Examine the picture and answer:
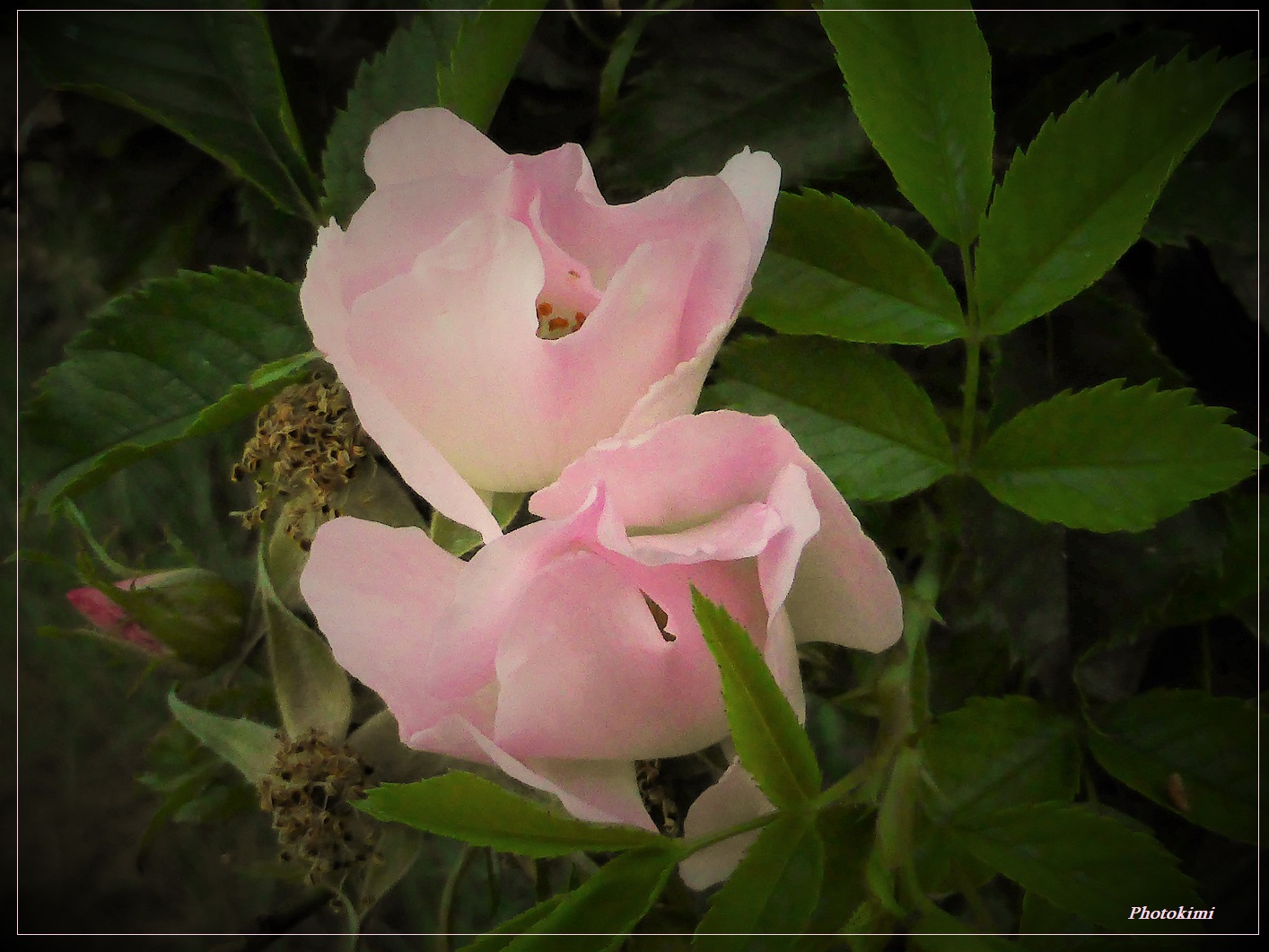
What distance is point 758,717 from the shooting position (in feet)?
0.65

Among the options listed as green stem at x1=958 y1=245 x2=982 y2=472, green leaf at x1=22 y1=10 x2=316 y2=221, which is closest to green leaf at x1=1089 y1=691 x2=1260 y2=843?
green stem at x1=958 y1=245 x2=982 y2=472

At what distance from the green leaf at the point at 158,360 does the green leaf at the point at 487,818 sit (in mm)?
165

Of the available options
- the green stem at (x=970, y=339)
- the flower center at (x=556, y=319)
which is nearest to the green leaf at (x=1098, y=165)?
the green stem at (x=970, y=339)

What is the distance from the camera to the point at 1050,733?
1.02 feet

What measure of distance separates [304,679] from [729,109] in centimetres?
24

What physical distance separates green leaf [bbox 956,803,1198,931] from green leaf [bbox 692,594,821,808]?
6 cm

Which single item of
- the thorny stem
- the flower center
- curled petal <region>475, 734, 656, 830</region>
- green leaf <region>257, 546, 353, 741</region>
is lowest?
the thorny stem

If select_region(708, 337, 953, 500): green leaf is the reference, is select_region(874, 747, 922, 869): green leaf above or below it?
below

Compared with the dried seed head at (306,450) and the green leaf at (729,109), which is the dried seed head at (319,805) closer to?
the dried seed head at (306,450)

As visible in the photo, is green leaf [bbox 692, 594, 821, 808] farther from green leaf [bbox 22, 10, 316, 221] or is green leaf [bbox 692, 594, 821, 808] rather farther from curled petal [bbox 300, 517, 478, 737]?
green leaf [bbox 22, 10, 316, 221]

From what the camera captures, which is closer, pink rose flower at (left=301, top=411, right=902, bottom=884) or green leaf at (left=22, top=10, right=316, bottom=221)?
pink rose flower at (left=301, top=411, right=902, bottom=884)

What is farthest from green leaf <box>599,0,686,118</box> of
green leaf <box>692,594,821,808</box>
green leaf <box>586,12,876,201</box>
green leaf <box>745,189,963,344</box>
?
green leaf <box>692,594,821,808</box>

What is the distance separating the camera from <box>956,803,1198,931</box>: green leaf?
0.22 m

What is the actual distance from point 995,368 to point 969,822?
0.49ft
